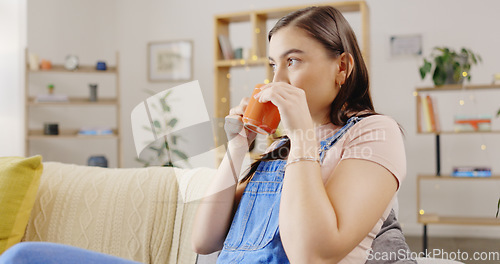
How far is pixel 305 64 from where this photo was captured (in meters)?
1.03

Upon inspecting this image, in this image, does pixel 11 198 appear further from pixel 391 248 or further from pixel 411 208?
pixel 411 208

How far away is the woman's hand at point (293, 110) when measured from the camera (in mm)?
964

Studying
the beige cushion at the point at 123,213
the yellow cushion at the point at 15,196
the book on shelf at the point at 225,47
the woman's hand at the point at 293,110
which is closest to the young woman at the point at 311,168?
the woman's hand at the point at 293,110

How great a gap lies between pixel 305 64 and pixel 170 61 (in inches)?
175

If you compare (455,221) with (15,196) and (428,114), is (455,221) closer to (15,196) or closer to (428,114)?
(428,114)

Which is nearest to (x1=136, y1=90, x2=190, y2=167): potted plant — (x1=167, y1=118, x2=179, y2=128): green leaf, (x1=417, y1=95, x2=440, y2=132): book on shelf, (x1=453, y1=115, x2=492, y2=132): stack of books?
(x1=167, y1=118, x2=179, y2=128): green leaf

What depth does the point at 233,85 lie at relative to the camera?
15.6 ft

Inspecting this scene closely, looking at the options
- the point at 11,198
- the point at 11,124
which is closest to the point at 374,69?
the point at 11,124

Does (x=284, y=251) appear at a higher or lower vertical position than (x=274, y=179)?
lower

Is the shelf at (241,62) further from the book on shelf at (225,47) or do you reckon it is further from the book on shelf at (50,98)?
the book on shelf at (50,98)

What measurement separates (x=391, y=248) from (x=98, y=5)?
494 centimetres

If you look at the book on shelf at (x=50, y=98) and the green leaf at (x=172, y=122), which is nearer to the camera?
the book on shelf at (x=50, y=98)

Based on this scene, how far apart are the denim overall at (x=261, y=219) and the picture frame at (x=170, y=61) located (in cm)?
424

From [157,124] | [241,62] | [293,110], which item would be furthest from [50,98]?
[293,110]
